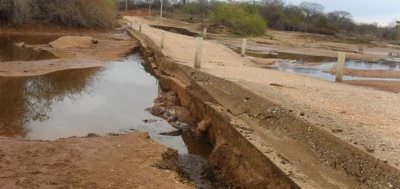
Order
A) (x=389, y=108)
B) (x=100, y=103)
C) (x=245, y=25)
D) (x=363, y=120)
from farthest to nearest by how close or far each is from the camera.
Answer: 1. (x=245, y=25)
2. (x=100, y=103)
3. (x=389, y=108)
4. (x=363, y=120)

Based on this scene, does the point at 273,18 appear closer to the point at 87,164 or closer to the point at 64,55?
the point at 64,55

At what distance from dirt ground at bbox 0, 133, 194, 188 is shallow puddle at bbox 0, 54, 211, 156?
115cm

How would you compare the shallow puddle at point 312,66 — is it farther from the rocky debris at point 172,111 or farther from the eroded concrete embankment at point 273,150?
the eroded concrete embankment at point 273,150

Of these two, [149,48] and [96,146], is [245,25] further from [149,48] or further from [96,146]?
[96,146]

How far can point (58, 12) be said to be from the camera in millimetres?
35656

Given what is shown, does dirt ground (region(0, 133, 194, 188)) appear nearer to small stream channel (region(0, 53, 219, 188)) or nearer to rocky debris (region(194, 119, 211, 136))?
small stream channel (region(0, 53, 219, 188))

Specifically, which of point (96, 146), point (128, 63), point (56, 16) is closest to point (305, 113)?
point (96, 146)

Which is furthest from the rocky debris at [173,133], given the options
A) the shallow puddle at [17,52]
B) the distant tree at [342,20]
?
the distant tree at [342,20]

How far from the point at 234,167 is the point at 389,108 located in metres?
4.27

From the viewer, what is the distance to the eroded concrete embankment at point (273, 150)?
18.2 feet

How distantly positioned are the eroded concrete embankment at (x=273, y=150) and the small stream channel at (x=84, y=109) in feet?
1.91

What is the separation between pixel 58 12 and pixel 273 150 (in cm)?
3207

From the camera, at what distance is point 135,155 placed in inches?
294

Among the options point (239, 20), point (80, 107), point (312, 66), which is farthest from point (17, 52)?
point (239, 20)
